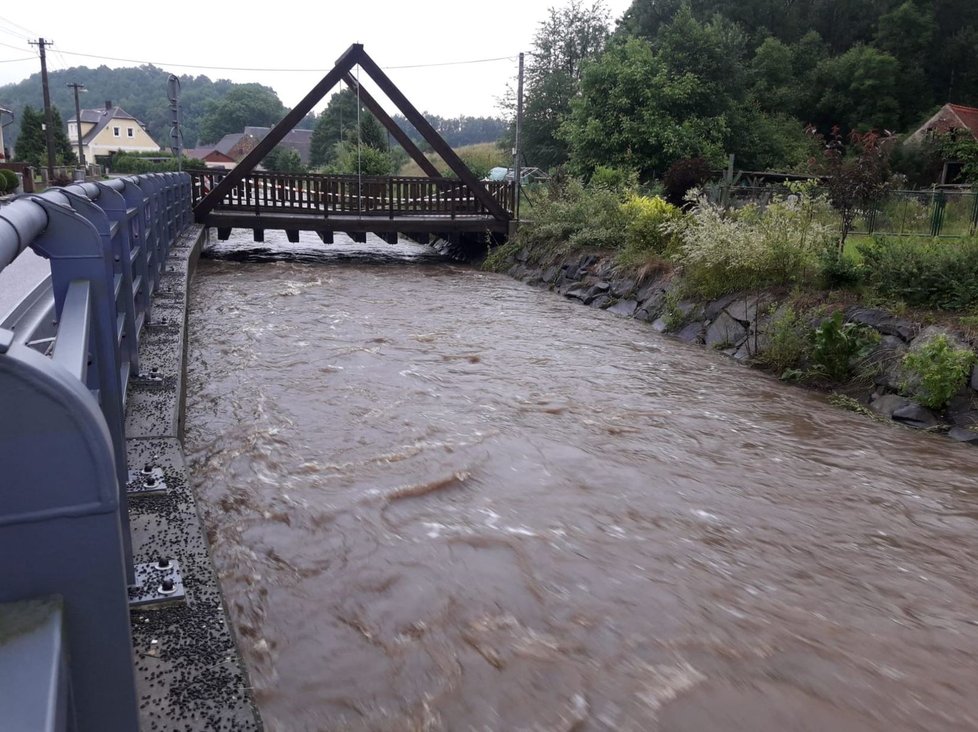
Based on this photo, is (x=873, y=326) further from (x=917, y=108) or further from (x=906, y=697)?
(x=917, y=108)

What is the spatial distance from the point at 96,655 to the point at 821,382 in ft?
27.0

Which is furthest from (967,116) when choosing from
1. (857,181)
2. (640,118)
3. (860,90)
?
(857,181)

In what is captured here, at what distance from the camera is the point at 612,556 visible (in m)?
4.50

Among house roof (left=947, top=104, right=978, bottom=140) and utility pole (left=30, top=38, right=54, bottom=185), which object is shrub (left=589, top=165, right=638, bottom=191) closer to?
house roof (left=947, top=104, right=978, bottom=140)

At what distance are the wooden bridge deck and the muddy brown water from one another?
10.2 meters

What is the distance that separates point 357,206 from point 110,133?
8429 cm

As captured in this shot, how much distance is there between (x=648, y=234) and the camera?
13727 mm

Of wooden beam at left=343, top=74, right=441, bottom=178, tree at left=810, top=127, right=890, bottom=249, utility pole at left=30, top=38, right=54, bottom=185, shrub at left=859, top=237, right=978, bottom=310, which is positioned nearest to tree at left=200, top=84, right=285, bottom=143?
utility pole at left=30, top=38, right=54, bottom=185

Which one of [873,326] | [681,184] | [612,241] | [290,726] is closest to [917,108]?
[681,184]

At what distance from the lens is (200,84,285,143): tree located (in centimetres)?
10944

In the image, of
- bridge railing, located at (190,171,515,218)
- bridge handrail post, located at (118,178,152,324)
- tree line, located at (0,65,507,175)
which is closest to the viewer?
bridge handrail post, located at (118,178,152,324)

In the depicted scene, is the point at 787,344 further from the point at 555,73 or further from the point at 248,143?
the point at 248,143

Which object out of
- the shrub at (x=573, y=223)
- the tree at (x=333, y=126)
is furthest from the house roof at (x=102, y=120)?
the shrub at (x=573, y=223)

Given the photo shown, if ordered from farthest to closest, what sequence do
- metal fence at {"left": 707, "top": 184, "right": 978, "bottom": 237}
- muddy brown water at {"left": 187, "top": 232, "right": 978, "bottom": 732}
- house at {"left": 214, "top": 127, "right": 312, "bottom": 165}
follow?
1. house at {"left": 214, "top": 127, "right": 312, "bottom": 165}
2. metal fence at {"left": 707, "top": 184, "right": 978, "bottom": 237}
3. muddy brown water at {"left": 187, "top": 232, "right": 978, "bottom": 732}
